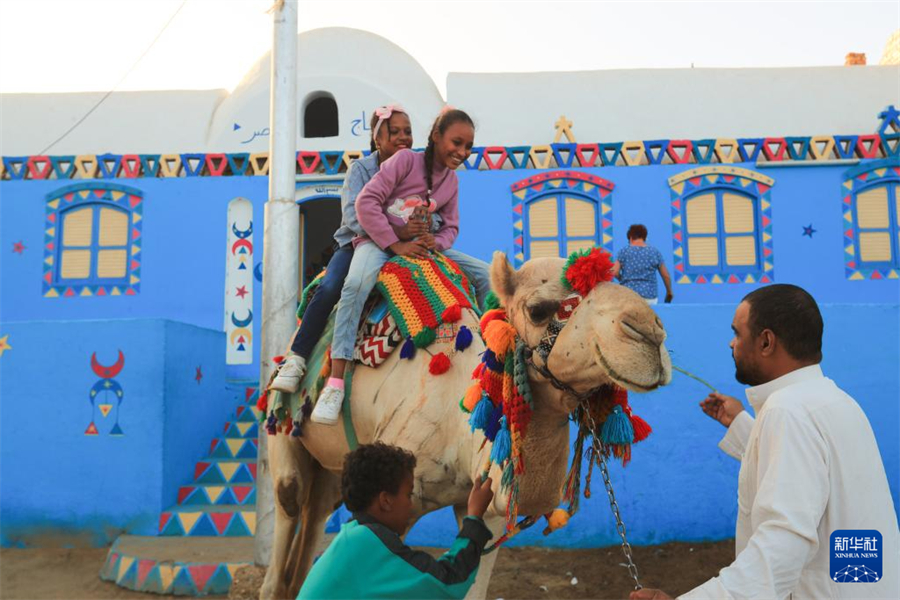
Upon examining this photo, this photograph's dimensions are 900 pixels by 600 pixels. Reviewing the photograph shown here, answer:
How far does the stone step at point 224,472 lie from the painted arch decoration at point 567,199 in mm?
5168

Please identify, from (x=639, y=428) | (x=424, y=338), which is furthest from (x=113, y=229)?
(x=639, y=428)

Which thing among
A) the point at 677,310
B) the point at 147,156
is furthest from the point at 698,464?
the point at 147,156

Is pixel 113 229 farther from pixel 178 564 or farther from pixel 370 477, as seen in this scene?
pixel 370 477

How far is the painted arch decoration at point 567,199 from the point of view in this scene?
11.7m

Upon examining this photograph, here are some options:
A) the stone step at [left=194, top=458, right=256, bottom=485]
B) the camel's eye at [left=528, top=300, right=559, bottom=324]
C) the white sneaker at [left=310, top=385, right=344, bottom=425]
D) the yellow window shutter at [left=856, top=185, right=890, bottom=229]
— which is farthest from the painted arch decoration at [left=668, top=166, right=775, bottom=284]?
the camel's eye at [left=528, top=300, right=559, bottom=324]

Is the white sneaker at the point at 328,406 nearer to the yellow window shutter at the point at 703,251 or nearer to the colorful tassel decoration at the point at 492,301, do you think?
the colorful tassel decoration at the point at 492,301

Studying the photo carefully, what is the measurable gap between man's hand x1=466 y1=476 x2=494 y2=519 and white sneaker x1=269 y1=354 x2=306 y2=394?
1.66 m

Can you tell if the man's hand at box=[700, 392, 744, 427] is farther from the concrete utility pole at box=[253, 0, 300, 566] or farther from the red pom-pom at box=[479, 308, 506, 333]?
the concrete utility pole at box=[253, 0, 300, 566]

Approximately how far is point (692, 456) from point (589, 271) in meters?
5.43

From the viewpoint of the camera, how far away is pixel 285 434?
4.32 m

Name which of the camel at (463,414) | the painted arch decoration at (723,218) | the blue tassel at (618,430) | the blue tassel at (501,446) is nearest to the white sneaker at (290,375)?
the camel at (463,414)

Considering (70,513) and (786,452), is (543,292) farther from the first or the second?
(70,513)

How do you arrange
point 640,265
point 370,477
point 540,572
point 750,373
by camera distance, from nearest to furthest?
point 750,373
point 370,477
point 540,572
point 640,265

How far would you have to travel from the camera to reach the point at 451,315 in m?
3.57
